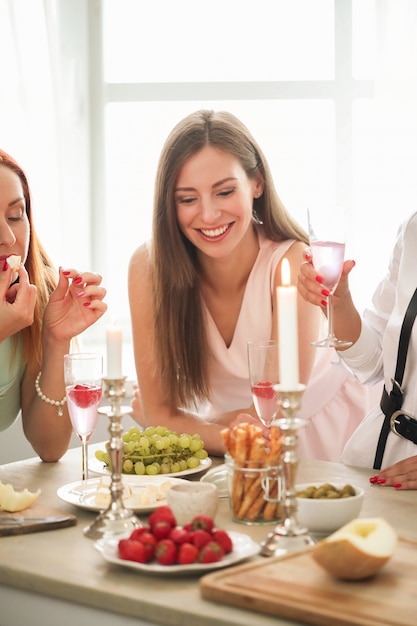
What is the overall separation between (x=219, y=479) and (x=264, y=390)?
0.21 metres

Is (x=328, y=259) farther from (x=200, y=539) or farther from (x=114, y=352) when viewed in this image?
(x=200, y=539)

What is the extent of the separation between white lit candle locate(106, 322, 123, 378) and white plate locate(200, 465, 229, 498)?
487 millimetres

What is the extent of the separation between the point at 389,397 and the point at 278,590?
105 cm

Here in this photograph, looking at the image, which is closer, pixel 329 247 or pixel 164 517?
pixel 164 517

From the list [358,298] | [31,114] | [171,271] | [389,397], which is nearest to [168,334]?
[171,271]

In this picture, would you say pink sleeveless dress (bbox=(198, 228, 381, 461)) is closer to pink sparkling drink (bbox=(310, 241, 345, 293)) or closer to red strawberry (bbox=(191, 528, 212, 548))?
pink sparkling drink (bbox=(310, 241, 345, 293))

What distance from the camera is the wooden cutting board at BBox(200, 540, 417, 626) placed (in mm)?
1134

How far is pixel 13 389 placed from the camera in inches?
97.3

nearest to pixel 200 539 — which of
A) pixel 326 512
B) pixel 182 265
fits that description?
pixel 326 512

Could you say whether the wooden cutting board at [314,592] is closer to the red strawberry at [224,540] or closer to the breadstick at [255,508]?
the red strawberry at [224,540]

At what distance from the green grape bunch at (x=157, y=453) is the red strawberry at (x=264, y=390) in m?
0.26

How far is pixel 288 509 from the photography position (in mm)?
1365

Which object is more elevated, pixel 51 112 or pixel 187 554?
pixel 51 112

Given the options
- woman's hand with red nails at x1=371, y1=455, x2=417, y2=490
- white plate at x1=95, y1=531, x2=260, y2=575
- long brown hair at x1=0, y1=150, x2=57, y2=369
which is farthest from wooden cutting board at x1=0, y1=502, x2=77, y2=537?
long brown hair at x1=0, y1=150, x2=57, y2=369
